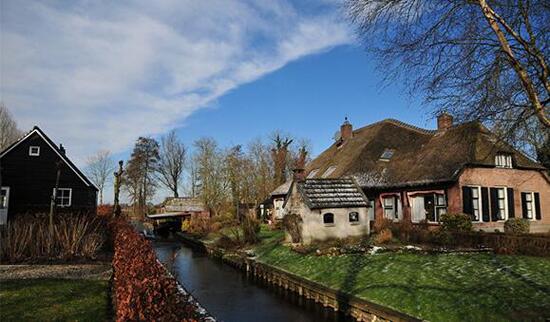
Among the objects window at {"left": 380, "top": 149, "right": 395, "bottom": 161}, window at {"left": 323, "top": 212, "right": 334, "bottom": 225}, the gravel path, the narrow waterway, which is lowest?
the narrow waterway

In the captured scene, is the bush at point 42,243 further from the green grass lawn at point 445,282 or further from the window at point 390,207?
the window at point 390,207

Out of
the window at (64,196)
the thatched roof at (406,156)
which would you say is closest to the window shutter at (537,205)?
the thatched roof at (406,156)

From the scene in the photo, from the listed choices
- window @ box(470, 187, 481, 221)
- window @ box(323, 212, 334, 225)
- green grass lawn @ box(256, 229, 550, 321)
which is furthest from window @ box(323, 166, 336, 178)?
green grass lawn @ box(256, 229, 550, 321)

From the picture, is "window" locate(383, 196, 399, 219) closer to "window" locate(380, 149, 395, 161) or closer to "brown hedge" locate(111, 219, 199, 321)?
"window" locate(380, 149, 395, 161)

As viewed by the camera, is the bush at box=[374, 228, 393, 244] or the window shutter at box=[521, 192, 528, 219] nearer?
the bush at box=[374, 228, 393, 244]

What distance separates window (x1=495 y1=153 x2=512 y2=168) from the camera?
78.7ft

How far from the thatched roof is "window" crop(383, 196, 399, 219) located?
1.16 meters

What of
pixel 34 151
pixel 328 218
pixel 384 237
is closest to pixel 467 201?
pixel 384 237

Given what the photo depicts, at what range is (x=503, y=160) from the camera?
2430 cm

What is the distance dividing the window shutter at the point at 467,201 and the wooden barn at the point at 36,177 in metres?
25.3

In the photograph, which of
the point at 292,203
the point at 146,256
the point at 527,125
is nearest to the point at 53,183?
the point at 292,203

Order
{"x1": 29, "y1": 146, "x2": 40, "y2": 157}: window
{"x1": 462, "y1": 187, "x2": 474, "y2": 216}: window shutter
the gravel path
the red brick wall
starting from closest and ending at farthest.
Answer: the gravel path → {"x1": 462, "y1": 187, "x2": 474, "y2": 216}: window shutter → the red brick wall → {"x1": 29, "y1": 146, "x2": 40, "y2": 157}: window

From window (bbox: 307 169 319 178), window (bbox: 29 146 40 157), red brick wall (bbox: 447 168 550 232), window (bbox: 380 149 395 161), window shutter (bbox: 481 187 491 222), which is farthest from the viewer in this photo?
window (bbox: 307 169 319 178)

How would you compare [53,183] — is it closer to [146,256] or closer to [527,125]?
[146,256]
